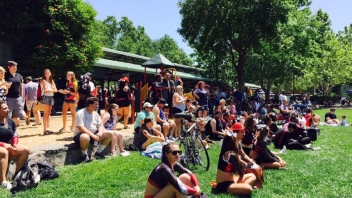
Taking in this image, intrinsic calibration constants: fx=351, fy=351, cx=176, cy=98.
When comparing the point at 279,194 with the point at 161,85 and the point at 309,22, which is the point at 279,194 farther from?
the point at 309,22

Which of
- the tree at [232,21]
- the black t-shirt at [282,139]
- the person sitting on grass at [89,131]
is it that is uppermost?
the tree at [232,21]

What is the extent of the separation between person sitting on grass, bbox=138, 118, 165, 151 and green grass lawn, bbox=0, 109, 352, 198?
0.45m

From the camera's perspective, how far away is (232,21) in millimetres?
25547

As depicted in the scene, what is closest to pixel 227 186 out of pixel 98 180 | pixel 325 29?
pixel 98 180

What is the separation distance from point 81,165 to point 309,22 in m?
29.1

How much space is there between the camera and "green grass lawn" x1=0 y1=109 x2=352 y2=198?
17.6 ft

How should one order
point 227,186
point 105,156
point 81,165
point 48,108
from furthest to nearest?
1. point 48,108
2. point 105,156
3. point 81,165
4. point 227,186

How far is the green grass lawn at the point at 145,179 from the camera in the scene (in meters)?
5.36

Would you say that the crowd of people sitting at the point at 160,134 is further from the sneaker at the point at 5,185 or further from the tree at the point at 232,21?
→ the tree at the point at 232,21

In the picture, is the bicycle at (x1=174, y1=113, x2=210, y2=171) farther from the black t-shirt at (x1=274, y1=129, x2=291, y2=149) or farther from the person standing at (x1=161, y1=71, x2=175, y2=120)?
the person standing at (x1=161, y1=71, x2=175, y2=120)

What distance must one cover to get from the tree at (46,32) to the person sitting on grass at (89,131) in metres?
8.50

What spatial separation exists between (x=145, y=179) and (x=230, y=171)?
159cm

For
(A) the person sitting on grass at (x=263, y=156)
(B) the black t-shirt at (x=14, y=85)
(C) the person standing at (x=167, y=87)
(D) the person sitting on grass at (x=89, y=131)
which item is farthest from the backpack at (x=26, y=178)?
(C) the person standing at (x=167, y=87)

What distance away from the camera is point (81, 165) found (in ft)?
22.4
